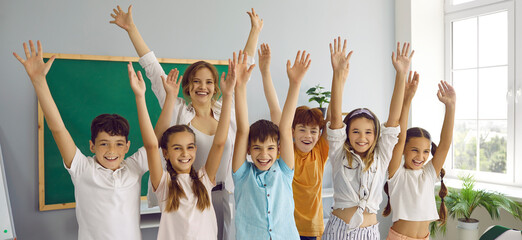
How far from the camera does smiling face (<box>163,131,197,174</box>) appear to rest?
1.82m

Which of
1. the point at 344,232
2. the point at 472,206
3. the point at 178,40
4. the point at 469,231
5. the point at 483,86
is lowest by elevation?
the point at 469,231

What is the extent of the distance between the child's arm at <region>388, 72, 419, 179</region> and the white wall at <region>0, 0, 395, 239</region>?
1493 millimetres

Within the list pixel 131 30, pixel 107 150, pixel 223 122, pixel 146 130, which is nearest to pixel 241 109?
pixel 223 122

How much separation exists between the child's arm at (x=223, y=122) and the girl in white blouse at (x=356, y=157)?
20.3 inches

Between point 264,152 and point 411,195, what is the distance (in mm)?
897

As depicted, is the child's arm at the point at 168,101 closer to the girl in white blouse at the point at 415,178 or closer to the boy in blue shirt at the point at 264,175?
the boy in blue shirt at the point at 264,175

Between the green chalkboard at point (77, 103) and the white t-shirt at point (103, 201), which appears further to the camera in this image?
the green chalkboard at point (77, 103)

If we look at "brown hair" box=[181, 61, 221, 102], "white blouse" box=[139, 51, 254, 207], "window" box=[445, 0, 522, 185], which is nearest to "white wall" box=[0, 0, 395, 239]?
"window" box=[445, 0, 522, 185]

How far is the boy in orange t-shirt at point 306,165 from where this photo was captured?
2.10m

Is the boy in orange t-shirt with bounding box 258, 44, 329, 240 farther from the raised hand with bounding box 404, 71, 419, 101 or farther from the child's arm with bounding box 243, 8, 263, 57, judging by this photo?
the raised hand with bounding box 404, 71, 419, 101

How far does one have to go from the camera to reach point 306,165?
2.14 metres

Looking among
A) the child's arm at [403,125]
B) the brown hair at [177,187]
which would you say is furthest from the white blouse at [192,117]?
the child's arm at [403,125]

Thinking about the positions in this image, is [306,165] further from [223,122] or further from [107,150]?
[107,150]

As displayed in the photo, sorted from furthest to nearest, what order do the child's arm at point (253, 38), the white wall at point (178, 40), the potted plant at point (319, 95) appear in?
the potted plant at point (319, 95) → the white wall at point (178, 40) → the child's arm at point (253, 38)
